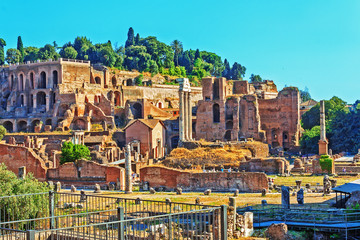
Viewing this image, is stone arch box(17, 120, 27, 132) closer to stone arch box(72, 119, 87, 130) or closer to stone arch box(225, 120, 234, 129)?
stone arch box(72, 119, 87, 130)

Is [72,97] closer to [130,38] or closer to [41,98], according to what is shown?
[41,98]

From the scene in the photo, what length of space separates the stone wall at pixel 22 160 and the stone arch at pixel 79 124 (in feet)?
63.2

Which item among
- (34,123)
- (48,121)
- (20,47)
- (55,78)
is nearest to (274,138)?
(48,121)

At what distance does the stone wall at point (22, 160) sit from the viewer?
1716 inches

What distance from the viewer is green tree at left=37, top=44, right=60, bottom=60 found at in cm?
9144

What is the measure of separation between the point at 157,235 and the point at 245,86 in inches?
2491

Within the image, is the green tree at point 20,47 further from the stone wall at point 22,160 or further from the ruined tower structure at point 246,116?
the stone wall at point 22,160

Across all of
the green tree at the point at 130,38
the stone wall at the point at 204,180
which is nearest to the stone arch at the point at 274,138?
the stone wall at the point at 204,180

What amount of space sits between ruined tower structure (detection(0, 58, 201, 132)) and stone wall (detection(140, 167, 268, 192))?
25496mm

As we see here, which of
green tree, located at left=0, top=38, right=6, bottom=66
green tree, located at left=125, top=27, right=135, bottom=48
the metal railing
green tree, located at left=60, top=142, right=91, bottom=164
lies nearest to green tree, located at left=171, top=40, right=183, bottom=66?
green tree, located at left=125, top=27, right=135, bottom=48

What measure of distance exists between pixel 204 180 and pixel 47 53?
2487 inches

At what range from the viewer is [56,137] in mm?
58375

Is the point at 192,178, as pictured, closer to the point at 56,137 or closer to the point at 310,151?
the point at 56,137

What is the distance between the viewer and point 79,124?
211 feet
